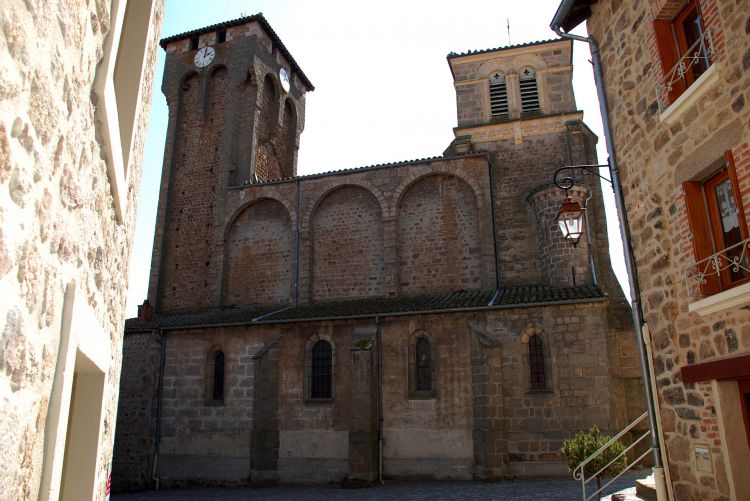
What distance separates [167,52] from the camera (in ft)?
89.9

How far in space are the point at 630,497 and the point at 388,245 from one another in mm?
12707

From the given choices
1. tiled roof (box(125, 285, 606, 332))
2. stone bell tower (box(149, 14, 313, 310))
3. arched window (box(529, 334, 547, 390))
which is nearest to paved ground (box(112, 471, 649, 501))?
arched window (box(529, 334, 547, 390))

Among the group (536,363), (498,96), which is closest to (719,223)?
(536,363)

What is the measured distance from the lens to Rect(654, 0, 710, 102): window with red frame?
21.3 feet

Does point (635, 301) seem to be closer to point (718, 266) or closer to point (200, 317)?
point (718, 266)

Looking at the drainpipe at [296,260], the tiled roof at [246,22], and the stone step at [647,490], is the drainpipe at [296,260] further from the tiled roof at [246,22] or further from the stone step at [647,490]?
the stone step at [647,490]

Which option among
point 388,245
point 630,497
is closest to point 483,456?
point 630,497

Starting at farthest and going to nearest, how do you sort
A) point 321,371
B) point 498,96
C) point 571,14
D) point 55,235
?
point 498,96 → point 321,371 → point 571,14 → point 55,235

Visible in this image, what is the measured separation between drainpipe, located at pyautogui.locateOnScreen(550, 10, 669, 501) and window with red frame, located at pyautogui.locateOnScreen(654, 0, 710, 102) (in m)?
1.46

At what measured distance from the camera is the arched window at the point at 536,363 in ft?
51.2

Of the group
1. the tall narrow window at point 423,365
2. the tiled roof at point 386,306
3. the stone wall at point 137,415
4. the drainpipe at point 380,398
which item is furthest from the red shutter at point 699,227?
the stone wall at point 137,415

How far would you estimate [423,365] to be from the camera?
16.8 m

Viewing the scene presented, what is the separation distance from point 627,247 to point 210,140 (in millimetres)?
20794

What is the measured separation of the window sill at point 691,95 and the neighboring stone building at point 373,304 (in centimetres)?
934
